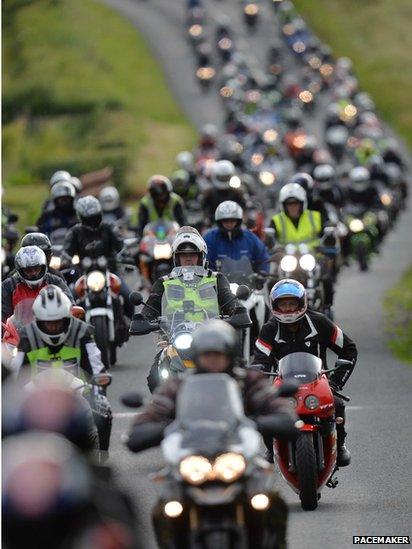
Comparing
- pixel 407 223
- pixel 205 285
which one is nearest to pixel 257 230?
pixel 205 285

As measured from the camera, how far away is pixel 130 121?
223 feet

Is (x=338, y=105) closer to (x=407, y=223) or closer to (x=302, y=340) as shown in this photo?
(x=407, y=223)

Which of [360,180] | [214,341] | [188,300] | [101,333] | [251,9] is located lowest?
[251,9]

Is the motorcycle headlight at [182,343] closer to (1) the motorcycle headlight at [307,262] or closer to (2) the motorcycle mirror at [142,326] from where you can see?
(2) the motorcycle mirror at [142,326]

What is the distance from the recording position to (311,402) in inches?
560

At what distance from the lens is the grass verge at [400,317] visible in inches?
1033

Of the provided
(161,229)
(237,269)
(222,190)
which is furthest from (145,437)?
(222,190)

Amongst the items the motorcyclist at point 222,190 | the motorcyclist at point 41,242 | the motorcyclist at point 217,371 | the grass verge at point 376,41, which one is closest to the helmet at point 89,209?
the motorcyclist at point 41,242

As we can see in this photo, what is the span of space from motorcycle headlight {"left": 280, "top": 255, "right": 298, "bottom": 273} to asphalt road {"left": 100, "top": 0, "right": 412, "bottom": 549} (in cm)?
143

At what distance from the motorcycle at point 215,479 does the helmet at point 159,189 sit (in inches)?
581

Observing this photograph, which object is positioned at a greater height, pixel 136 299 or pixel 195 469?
pixel 195 469

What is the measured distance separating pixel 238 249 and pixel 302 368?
23.0 feet

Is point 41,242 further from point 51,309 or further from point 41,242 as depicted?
point 51,309

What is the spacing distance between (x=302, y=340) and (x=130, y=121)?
52898 millimetres
